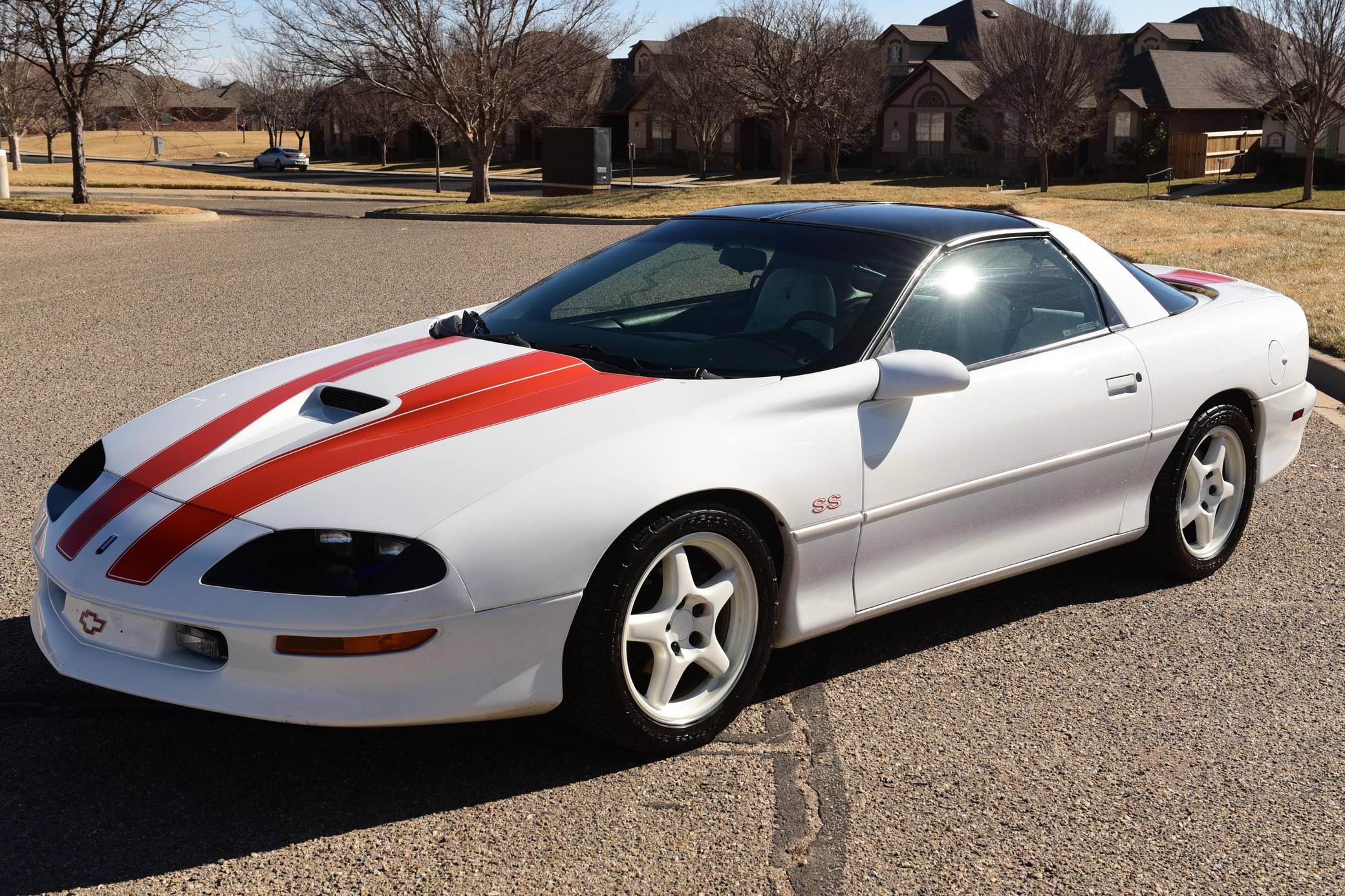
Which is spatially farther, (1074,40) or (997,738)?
(1074,40)

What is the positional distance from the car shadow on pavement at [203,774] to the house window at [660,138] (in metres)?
64.3

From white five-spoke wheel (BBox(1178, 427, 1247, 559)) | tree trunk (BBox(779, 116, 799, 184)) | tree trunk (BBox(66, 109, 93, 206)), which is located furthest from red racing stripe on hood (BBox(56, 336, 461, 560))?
tree trunk (BBox(779, 116, 799, 184))

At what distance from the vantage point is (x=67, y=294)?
1305cm

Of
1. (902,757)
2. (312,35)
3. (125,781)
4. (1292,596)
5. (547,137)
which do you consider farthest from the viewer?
(547,137)

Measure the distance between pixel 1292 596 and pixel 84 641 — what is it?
13.4ft

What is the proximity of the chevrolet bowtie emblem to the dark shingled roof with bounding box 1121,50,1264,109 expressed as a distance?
2146 inches

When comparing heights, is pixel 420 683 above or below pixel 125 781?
above

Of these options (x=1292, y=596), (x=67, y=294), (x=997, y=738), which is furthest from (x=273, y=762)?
(x=67, y=294)

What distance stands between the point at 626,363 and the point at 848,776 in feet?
4.46

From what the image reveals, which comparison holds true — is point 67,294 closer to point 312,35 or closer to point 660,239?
point 660,239

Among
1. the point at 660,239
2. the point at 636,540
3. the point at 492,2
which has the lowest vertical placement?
the point at 636,540

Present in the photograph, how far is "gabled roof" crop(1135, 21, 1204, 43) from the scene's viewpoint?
60.0 meters

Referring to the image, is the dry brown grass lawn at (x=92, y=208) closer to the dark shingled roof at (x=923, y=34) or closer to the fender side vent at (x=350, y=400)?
the fender side vent at (x=350, y=400)

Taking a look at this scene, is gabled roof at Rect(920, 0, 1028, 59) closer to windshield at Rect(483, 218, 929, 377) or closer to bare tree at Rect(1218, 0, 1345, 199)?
bare tree at Rect(1218, 0, 1345, 199)
